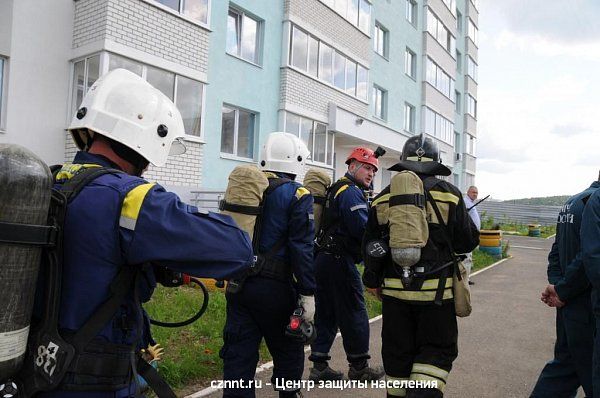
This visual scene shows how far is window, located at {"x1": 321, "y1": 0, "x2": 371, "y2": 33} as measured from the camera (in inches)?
643

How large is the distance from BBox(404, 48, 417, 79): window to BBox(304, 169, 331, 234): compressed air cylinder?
20.0 metres

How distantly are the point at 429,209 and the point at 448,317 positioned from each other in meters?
0.72

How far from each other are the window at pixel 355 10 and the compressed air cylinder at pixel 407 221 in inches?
541

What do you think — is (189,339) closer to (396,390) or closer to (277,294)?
(277,294)

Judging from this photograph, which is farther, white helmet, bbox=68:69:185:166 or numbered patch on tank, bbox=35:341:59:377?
white helmet, bbox=68:69:185:166

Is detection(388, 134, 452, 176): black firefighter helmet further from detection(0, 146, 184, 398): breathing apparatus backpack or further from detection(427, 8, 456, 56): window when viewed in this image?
detection(427, 8, 456, 56): window

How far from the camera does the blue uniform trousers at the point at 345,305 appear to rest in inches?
171

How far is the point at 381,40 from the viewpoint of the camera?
2100 centimetres

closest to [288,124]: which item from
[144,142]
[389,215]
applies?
[389,215]

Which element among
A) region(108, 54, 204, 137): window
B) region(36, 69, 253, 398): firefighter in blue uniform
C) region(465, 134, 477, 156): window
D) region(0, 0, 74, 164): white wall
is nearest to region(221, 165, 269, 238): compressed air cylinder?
region(36, 69, 253, 398): firefighter in blue uniform

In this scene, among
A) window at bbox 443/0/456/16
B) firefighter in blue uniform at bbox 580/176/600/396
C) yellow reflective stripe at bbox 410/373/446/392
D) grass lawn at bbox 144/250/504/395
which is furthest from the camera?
window at bbox 443/0/456/16

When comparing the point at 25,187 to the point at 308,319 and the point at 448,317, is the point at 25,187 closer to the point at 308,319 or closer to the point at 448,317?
the point at 308,319

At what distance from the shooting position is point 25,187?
1.35 m

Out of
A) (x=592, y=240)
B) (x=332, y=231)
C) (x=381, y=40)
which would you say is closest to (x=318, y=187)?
(x=332, y=231)
